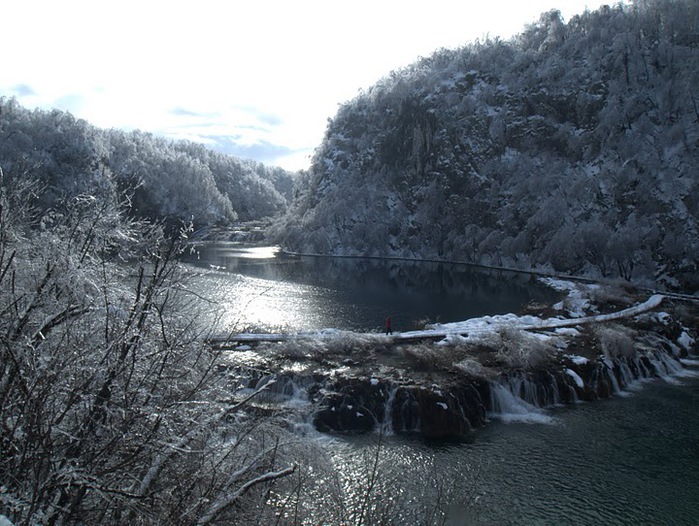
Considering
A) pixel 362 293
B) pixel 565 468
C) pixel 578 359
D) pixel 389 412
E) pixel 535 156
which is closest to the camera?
pixel 565 468

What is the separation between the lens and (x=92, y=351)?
276 inches

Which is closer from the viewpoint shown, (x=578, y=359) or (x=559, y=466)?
(x=559, y=466)

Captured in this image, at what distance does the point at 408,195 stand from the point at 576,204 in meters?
44.3

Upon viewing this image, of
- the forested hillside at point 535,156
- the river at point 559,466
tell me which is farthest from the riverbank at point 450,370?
the forested hillside at point 535,156

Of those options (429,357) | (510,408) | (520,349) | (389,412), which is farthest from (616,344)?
(389,412)

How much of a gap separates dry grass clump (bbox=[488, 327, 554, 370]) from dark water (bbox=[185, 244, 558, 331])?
976 cm

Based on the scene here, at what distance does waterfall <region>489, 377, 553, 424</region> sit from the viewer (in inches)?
913

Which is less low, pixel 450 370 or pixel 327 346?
pixel 327 346

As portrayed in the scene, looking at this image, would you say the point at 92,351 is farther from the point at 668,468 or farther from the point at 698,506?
the point at 668,468

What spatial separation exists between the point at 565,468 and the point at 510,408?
5856 millimetres

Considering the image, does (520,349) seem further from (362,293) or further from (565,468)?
(362,293)

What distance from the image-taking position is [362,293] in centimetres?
5547

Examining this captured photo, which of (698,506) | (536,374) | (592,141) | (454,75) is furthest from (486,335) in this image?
(454,75)

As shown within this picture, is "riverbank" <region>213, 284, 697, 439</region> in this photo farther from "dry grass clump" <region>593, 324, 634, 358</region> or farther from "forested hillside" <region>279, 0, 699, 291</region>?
"forested hillside" <region>279, 0, 699, 291</region>
